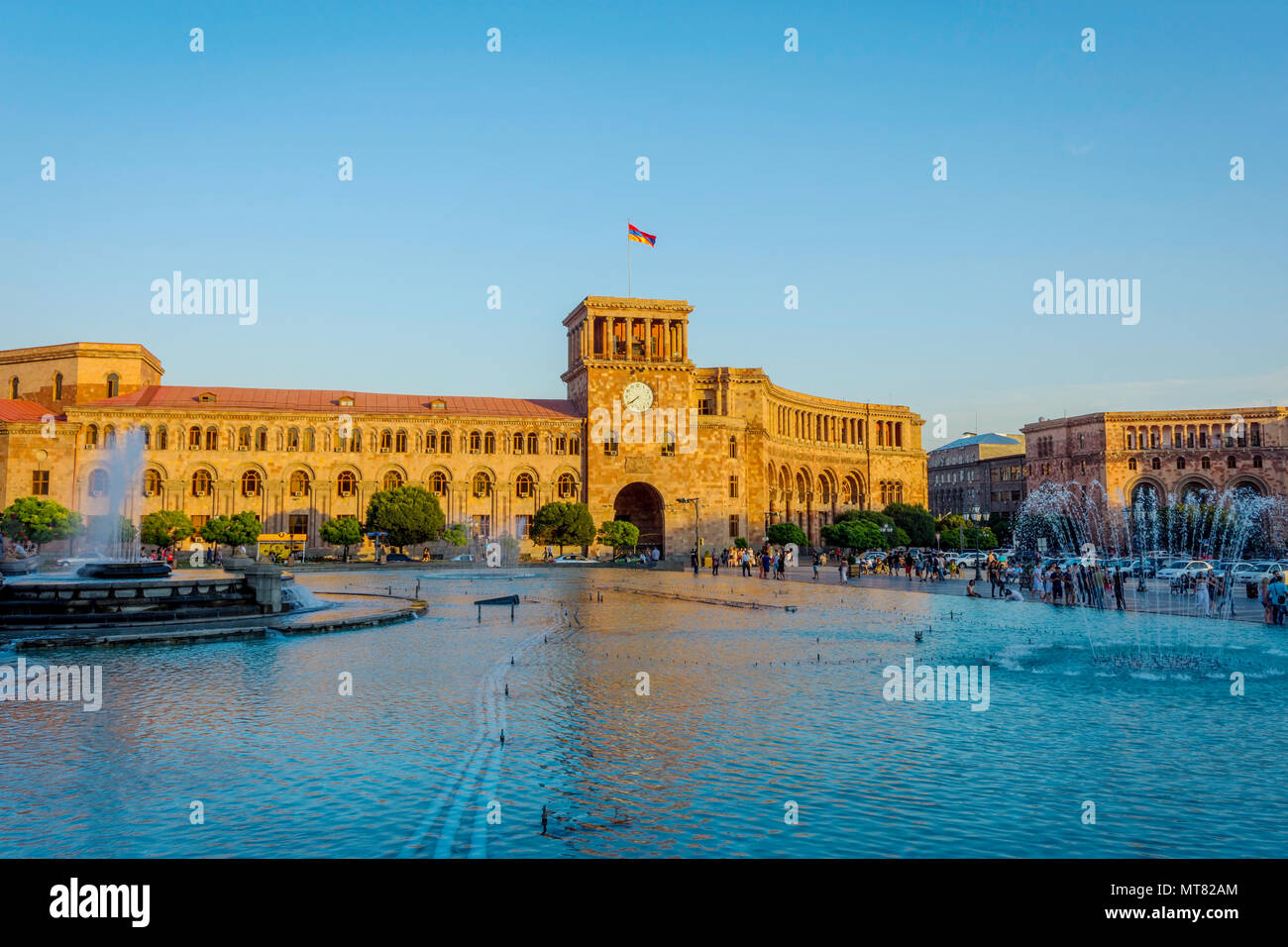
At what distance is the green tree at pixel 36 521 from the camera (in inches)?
2029

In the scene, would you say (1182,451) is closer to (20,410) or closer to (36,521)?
(36,521)

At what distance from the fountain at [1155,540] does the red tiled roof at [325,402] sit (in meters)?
40.7

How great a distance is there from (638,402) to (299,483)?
24.9 m

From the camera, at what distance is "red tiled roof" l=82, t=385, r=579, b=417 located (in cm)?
6334

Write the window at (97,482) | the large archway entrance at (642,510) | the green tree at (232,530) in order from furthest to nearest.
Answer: the large archway entrance at (642,510) → the window at (97,482) → the green tree at (232,530)

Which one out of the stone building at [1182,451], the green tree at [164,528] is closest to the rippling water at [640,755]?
the green tree at [164,528]

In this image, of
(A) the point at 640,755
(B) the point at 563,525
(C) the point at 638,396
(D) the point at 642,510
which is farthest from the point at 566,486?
(A) the point at 640,755

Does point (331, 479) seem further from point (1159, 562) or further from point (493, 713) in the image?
point (493, 713)

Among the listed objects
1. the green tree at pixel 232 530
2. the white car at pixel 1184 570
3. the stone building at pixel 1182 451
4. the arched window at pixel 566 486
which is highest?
the stone building at pixel 1182 451

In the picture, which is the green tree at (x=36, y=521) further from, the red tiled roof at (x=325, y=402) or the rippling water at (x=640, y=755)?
the rippling water at (x=640, y=755)

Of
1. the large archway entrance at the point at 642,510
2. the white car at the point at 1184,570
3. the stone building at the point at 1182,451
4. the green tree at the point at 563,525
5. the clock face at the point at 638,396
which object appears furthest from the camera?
the stone building at the point at 1182,451

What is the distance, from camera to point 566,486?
6819 cm

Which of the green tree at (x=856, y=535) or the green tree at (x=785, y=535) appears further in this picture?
the green tree at (x=785, y=535)

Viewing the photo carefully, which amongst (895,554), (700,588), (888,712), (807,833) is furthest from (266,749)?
(895,554)
